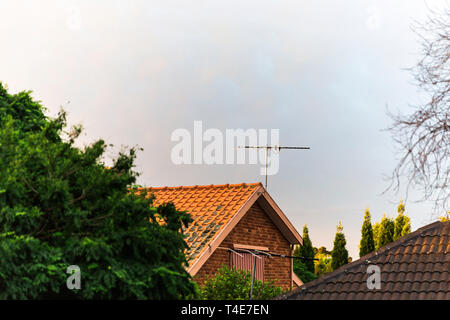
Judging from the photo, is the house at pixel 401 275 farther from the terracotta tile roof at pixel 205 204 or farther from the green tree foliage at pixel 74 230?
the green tree foliage at pixel 74 230

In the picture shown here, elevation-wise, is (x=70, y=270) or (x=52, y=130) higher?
(x=52, y=130)

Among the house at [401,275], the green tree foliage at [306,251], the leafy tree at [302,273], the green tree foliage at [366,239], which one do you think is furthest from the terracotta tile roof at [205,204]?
the green tree foliage at [366,239]

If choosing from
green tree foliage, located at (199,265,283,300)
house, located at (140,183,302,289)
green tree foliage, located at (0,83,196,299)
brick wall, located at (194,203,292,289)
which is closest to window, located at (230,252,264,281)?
house, located at (140,183,302,289)

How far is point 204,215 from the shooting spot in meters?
20.8

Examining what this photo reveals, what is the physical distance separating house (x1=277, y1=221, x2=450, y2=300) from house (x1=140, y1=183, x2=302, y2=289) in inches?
166

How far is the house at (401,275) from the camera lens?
1317 centimetres

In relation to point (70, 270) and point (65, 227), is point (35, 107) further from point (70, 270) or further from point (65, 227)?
point (70, 270)

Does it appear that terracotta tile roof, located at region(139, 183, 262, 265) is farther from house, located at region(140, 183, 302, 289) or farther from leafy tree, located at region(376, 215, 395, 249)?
leafy tree, located at region(376, 215, 395, 249)

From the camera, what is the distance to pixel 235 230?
20984 mm

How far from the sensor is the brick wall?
19.9 metres
